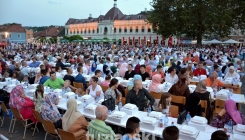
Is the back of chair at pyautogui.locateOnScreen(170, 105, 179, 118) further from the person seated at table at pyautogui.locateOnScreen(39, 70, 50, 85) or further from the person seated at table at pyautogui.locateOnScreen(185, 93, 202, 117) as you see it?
the person seated at table at pyautogui.locateOnScreen(39, 70, 50, 85)

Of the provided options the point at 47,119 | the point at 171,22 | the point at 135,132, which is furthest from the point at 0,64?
the point at 171,22

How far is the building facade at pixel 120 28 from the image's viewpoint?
66.4 metres

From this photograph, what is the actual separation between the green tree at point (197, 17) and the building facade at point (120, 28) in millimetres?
27398

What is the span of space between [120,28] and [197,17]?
134ft

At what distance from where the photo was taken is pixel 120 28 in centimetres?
7062

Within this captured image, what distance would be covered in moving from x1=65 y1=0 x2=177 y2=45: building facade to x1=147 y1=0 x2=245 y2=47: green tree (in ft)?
89.9

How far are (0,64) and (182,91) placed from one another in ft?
30.7

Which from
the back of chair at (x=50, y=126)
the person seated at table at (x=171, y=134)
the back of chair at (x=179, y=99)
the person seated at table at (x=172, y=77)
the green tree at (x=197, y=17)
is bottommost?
the back of chair at (x=50, y=126)

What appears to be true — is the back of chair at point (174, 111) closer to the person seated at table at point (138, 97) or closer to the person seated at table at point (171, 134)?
the person seated at table at point (138, 97)

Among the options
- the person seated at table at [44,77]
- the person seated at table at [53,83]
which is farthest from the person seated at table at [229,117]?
the person seated at table at [44,77]

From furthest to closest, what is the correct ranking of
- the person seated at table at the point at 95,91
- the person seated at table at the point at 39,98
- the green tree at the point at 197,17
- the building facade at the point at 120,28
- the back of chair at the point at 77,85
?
the building facade at the point at 120,28 → the green tree at the point at 197,17 → the back of chair at the point at 77,85 → the person seated at table at the point at 95,91 → the person seated at table at the point at 39,98

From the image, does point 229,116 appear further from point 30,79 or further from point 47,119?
point 30,79

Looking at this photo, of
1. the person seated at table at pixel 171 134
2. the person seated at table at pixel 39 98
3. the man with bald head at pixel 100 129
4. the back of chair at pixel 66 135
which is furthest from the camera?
the person seated at table at pixel 39 98

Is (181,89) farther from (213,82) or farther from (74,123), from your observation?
(74,123)
